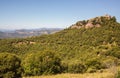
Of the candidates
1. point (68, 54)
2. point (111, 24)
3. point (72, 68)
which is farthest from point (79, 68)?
point (111, 24)

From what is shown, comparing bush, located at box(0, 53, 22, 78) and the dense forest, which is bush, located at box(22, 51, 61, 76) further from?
bush, located at box(0, 53, 22, 78)

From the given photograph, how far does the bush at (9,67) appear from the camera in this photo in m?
22.3

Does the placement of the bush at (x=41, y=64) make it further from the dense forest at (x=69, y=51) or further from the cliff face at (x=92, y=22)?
the cliff face at (x=92, y=22)

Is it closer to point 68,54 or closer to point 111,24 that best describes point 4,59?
point 68,54

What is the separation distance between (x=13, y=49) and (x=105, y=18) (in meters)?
50.4

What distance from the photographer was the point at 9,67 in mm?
22641

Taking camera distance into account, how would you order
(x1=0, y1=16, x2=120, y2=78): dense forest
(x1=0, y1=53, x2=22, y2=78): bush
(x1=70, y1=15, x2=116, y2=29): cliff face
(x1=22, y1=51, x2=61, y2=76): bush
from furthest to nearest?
(x1=70, y1=15, x2=116, y2=29): cliff face
(x1=22, y1=51, x2=61, y2=76): bush
(x1=0, y1=16, x2=120, y2=78): dense forest
(x1=0, y1=53, x2=22, y2=78): bush

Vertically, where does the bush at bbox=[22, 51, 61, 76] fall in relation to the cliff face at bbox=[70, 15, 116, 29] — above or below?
below

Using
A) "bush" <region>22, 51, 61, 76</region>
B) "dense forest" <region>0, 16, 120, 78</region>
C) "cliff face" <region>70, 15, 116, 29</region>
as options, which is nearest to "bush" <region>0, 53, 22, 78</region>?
"dense forest" <region>0, 16, 120, 78</region>

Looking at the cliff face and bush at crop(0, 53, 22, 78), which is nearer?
bush at crop(0, 53, 22, 78)

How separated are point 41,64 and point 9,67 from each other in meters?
4.11

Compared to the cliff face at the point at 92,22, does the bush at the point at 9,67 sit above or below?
below

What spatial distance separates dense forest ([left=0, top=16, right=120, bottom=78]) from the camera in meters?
25.1

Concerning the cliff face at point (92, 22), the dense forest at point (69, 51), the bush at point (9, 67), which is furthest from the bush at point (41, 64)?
the cliff face at point (92, 22)
